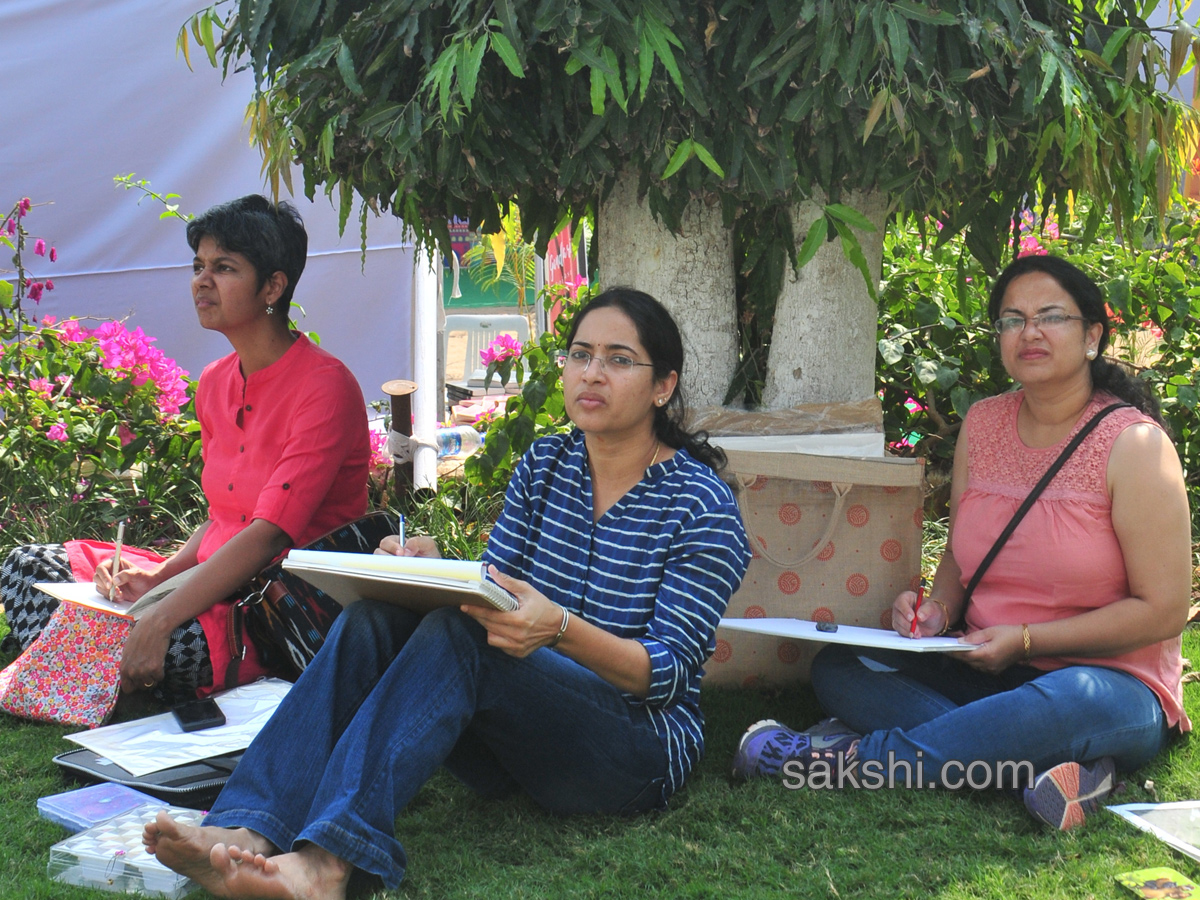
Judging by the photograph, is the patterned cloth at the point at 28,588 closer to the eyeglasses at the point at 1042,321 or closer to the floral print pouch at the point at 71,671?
the floral print pouch at the point at 71,671

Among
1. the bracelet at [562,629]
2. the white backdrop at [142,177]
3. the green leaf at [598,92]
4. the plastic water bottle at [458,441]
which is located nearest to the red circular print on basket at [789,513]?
the bracelet at [562,629]

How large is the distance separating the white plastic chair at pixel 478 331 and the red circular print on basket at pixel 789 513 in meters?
7.07

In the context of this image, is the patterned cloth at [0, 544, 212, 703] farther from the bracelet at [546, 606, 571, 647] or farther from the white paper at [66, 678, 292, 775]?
the bracelet at [546, 606, 571, 647]

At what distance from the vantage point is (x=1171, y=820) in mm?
2268

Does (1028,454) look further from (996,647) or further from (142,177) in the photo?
(142,177)

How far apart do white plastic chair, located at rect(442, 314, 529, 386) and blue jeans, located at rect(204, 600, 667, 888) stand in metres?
7.82

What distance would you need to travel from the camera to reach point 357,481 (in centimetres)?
328

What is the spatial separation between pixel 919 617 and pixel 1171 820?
2.26 ft

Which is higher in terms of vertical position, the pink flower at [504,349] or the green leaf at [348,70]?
the green leaf at [348,70]

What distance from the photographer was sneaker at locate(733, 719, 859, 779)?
2531 millimetres

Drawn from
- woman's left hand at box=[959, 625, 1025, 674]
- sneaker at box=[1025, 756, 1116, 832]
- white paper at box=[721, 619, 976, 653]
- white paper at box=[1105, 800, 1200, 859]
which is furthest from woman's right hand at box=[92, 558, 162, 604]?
white paper at box=[1105, 800, 1200, 859]

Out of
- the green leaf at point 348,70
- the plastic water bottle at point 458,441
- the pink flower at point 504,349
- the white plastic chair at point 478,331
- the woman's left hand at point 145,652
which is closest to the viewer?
the green leaf at point 348,70

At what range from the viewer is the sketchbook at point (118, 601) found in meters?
2.90

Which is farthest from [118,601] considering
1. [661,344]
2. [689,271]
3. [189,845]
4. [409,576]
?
[689,271]
